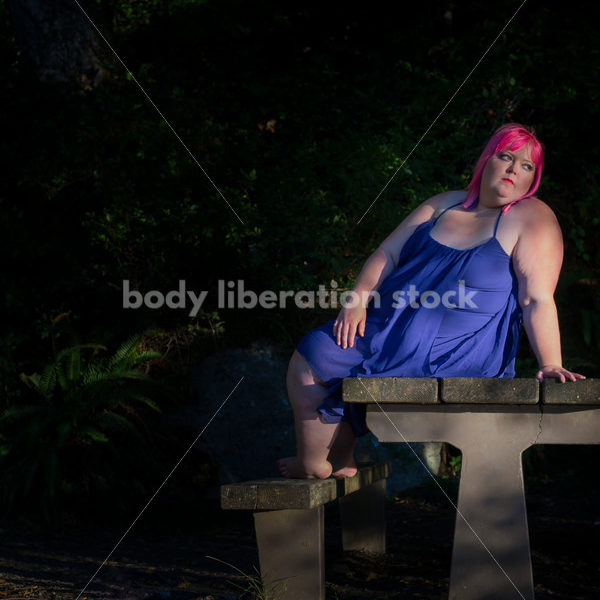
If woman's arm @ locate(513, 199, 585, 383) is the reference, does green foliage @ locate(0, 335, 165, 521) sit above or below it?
below

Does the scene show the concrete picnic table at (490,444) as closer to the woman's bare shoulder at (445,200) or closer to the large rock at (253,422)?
the woman's bare shoulder at (445,200)

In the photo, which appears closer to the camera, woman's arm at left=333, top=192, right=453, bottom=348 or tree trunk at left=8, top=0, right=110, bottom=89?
woman's arm at left=333, top=192, right=453, bottom=348

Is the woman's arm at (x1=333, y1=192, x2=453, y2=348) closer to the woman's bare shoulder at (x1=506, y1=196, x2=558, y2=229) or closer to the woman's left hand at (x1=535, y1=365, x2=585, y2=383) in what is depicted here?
the woman's bare shoulder at (x1=506, y1=196, x2=558, y2=229)

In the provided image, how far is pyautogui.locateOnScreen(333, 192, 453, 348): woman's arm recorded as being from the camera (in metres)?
3.53

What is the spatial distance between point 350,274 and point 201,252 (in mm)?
1283

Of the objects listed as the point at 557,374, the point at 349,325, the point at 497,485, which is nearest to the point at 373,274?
the point at 349,325

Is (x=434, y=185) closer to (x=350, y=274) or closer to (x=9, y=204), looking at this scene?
(x=350, y=274)

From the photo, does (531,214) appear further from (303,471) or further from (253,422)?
(253,422)

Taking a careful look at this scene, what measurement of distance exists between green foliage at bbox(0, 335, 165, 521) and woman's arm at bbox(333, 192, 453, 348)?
275 cm

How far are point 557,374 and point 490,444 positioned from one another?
0.39 metres

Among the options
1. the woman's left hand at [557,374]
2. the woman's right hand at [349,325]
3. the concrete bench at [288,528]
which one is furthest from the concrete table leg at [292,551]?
the woman's left hand at [557,374]

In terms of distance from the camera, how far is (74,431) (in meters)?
5.78

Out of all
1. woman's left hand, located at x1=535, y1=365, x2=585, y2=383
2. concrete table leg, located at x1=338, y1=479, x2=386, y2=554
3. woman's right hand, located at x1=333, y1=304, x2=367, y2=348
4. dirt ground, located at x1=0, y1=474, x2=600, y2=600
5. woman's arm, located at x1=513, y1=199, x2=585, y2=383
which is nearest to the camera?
woman's left hand, located at x1=535, y1=365, x2=585, y2=383

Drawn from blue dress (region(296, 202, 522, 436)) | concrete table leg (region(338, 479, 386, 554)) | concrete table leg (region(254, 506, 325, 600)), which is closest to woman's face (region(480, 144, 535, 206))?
blue dress (region(296, 202, 522, 436))
